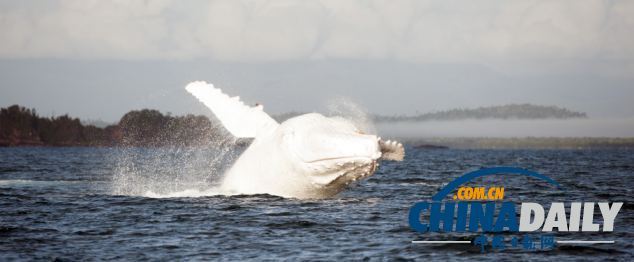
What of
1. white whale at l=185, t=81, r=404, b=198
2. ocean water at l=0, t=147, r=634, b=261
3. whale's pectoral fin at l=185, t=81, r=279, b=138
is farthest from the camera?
whale's pectoral fin at l=185, t=81, r=279, b=138

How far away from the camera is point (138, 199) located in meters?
23.3

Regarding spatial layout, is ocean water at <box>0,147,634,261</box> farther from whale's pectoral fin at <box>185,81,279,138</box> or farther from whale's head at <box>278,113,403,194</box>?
whale's pectoral fin at <box>185,81,279,138</box>

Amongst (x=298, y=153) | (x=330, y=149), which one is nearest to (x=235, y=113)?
(x=298, y=153)

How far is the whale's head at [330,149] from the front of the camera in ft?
55.6

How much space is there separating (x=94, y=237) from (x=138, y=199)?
670cm

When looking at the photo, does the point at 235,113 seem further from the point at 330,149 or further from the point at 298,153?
the point at 330,149

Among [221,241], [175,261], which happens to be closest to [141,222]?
[221,241]

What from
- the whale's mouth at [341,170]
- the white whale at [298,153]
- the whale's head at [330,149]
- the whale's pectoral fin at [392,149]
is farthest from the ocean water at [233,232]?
the whale's pectoral fin at [392,149]

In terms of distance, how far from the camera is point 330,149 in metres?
17.3

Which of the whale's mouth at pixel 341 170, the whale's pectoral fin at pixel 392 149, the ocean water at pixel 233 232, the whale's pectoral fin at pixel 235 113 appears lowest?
the ocean water at pixel 233 232

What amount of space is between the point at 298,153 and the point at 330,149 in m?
1.03

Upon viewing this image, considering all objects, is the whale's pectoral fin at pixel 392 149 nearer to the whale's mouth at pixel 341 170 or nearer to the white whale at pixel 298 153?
the white whale at pixel 298 153

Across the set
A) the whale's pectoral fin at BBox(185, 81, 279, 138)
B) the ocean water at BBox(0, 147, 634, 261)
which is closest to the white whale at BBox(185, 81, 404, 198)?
the whale's pectoral fin at BBox(185, 81, 279, 138)

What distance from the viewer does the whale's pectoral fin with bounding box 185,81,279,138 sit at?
20625 millimetres
